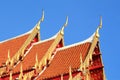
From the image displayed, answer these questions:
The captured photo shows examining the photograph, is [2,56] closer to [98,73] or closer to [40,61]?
[40,61]

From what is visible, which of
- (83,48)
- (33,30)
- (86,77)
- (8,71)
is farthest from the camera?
(33,30)

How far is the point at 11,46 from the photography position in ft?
116

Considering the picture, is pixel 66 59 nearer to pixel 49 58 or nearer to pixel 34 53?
pixel 49 58

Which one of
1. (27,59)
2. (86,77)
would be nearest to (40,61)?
(27,59)

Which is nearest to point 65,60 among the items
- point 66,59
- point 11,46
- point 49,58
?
point 66,59

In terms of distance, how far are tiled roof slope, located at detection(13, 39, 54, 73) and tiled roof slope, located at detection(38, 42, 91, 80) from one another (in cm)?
123

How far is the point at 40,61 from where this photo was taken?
31.5 metres

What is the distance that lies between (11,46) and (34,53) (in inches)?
93.9

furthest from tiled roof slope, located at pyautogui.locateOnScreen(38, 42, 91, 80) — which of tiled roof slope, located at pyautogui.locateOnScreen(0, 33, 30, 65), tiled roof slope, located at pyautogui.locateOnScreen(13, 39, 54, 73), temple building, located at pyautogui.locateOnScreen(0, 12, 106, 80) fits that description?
tiled roof slope, located at pyautogui.locateOnScreen(0, 33, 30, 65)

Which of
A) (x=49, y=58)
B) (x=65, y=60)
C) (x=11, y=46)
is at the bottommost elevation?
(x=65, y=60)

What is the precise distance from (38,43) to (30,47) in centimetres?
53

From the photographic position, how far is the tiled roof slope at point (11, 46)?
113 ft

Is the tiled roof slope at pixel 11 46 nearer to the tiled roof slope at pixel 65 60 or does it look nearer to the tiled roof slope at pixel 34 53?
the tiled roof slope at pixel 34 53

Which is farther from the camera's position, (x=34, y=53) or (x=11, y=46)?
(x=11, y=46)
